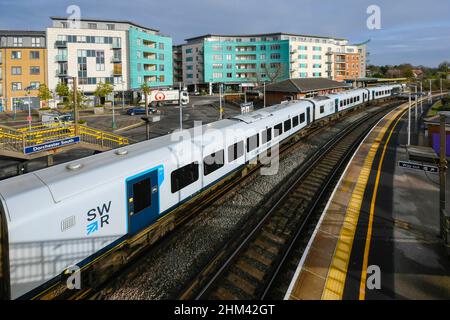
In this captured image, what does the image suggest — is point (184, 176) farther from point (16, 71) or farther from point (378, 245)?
point (16, 71)

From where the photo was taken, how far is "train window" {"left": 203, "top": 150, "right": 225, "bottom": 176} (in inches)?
547

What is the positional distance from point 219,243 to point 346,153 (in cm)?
1499

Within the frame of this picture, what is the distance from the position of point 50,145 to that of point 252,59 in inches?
3524

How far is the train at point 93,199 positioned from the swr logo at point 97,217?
3 cm

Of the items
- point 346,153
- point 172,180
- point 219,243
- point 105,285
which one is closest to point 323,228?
point 219,243

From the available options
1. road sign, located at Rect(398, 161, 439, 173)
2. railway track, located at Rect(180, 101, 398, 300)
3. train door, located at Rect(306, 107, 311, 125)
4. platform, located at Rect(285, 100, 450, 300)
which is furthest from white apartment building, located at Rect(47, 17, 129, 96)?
road sign, located at Rect(398, 161, 439, 173)

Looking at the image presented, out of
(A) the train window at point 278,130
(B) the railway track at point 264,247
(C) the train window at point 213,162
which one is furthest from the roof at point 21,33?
(B) the railway track at point 264,247

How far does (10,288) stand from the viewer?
6.83m

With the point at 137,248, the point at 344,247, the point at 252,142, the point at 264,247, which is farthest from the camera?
the point at 252,142

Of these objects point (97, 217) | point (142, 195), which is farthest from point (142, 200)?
point (97, 217)

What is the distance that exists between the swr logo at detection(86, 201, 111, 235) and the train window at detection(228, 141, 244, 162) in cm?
782

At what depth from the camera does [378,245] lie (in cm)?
1087

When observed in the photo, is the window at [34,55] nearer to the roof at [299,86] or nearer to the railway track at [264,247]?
the roof at [299,86]

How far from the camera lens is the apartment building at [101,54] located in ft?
211
